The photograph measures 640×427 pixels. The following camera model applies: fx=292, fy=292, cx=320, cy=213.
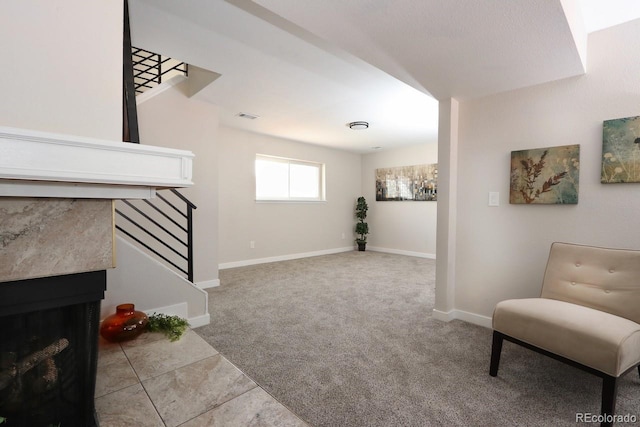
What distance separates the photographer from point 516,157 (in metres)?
2.36

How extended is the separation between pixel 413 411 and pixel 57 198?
1.78 meters

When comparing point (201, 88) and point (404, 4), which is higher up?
point (201, 88)

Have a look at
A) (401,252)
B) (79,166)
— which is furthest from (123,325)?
(401,252)

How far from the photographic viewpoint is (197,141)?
3643 millimetres

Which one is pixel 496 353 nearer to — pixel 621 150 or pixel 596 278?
pixel 596 278

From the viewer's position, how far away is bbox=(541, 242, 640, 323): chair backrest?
5.46 feet

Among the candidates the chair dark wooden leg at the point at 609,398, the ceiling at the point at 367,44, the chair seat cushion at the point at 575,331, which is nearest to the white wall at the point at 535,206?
the ceiling at the point at 367,44

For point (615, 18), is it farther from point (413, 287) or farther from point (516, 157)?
point (413, 287)

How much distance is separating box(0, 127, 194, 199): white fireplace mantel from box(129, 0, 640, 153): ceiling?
1.03 metres

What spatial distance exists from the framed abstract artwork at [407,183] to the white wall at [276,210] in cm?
67

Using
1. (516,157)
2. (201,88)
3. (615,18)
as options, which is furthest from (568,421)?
(201,88)

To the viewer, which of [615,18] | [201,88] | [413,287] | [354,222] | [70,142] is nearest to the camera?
[70,142]

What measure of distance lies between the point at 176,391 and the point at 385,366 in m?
1.23

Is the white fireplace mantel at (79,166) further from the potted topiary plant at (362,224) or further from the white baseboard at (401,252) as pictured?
the potted topiary plant at (362,224)
